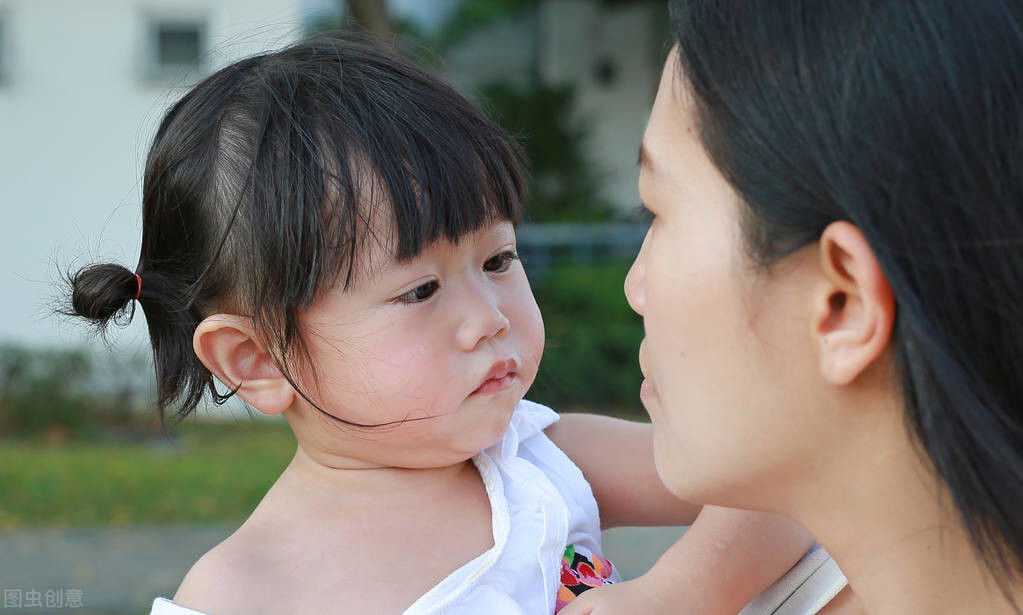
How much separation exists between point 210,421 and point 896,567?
357 inches

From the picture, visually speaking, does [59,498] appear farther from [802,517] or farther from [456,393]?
[802,517]

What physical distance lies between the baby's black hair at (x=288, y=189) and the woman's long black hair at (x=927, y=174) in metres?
0.74

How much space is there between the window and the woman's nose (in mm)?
9750

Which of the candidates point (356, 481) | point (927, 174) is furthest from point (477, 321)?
point (927, 174)

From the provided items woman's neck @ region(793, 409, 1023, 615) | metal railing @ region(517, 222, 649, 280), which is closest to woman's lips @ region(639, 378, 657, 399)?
woman's neck @ region(793, 409, 1023, 615)

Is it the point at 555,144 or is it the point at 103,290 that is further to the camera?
the point at 555,144

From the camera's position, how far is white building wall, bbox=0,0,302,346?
33.6 feet

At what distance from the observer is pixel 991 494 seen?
1.17 meters

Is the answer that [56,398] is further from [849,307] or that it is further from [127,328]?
[849,307]

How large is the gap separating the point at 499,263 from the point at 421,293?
21cm

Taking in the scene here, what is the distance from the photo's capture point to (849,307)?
121 centimetres

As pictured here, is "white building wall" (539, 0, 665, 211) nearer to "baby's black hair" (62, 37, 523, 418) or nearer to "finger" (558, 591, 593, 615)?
"baby's black hair" (62, 37, 523, 418)

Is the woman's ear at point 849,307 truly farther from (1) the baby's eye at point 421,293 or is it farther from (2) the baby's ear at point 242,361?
(2) the baby's ear at point 242,361

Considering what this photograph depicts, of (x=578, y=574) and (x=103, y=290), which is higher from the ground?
(x=103, y=290)
